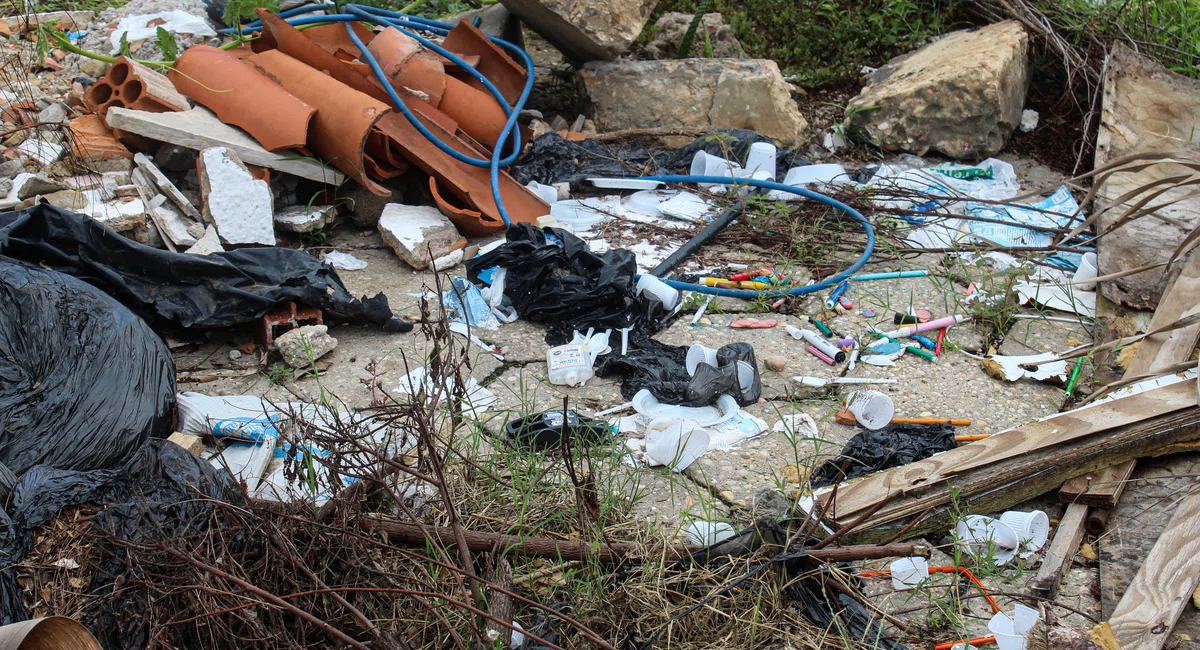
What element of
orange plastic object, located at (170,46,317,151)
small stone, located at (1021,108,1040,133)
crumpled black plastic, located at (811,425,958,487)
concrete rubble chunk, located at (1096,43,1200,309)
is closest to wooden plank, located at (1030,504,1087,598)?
crumpled black plastic, located at (811,425,958,487)

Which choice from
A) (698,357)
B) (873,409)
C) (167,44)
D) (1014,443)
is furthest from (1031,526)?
(167,44)

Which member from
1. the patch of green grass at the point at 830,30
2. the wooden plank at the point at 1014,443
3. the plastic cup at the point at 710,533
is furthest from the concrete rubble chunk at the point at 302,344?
the patch of green grass at the point at 830,30

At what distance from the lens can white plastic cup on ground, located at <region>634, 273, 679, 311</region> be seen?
11.4ft

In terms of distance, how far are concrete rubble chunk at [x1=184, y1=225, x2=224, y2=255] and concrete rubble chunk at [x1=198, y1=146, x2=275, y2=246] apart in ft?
0.24

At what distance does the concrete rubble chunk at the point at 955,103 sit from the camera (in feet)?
15.9

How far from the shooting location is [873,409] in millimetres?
2785

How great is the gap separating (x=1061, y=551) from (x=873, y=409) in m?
0.73

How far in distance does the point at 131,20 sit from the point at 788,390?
4.57 metres

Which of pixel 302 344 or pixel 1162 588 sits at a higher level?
pixel 1162 588

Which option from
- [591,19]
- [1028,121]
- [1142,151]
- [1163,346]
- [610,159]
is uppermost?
[591,19]

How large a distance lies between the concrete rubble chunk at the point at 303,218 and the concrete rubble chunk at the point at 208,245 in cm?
40

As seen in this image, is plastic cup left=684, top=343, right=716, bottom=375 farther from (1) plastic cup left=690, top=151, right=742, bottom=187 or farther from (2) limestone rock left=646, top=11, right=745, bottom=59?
(2) limestone rock left=646, top=11, right=745, bottom=59

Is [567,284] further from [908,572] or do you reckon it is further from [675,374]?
[908,572]

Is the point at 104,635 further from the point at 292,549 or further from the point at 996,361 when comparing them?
the point at 996,361
